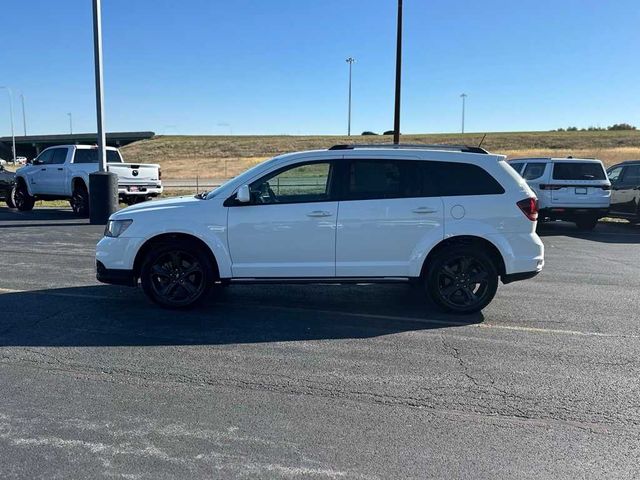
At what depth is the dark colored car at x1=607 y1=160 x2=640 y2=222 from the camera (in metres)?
14.8

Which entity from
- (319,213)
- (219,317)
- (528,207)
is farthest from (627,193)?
(219,317)

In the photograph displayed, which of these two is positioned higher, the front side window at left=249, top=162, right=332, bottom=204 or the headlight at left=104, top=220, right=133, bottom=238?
the front side window at left=249, top=162, right=332, bottom=204

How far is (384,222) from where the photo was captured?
6242 mm

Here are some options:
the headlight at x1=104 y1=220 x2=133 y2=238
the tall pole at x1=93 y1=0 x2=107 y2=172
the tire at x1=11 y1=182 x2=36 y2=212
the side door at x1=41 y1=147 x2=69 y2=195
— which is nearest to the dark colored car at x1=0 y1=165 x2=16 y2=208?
the tire at x1=11 y1=182 x2=36 y2=212

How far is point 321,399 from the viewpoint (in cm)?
418

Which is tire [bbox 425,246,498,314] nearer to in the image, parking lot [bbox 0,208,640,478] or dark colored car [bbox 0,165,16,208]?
parking lot [bbox 0,208,640,478]

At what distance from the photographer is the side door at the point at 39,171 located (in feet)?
57.9

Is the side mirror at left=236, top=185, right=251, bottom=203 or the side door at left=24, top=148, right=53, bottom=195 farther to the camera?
the side door at left=24, top=148, right=53, bottom=195

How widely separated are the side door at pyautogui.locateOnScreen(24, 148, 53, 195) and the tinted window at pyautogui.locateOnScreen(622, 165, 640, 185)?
54.4ft

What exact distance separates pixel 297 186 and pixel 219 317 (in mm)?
1679

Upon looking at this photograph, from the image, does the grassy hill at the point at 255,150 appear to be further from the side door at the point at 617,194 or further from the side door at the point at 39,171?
the side door at the point at 617,194

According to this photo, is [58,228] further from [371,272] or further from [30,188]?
[371,272]

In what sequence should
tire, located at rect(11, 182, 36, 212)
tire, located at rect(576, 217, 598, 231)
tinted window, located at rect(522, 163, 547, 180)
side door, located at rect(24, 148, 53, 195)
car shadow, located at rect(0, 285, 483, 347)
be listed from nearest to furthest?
car shadow, located at rect(0, 285, 483, 347) → tinted window, located at rect(522, 163, 547, 180) → tire, located at rect(576, 217, 598, 231) → side door, located at rect(24, 148, 53, 195) → tire, located at rect(11, 182, 36, 212)

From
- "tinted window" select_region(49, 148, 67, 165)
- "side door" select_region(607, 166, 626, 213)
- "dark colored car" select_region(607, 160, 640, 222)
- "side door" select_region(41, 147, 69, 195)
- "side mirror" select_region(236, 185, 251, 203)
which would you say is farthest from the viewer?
"tinted window" select_region(49, 148, 67, 165)
